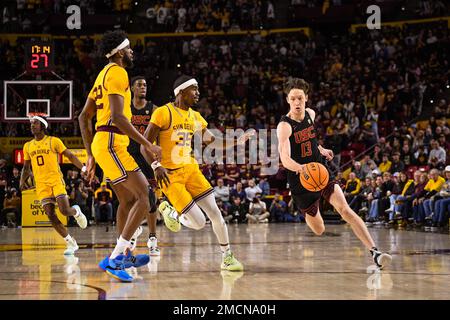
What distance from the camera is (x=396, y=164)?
18172mm

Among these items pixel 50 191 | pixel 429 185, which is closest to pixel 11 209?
pixel 50 191

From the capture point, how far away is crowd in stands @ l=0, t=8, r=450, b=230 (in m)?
18.0

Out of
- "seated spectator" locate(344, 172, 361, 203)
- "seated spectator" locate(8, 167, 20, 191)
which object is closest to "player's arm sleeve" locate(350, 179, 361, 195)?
"seated spectator" locate(344, 172, 361, 203)

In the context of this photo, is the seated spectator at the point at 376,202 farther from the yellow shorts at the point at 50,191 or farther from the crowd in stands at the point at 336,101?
the yellow shorts at the point at 50,191

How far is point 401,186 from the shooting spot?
56.1 feet

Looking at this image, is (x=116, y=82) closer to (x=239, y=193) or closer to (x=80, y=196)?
(x=80, y=196)

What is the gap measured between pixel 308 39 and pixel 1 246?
17917mm

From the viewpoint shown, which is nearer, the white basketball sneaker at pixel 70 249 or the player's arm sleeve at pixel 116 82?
the player's arm sleeve at pixel 116 82

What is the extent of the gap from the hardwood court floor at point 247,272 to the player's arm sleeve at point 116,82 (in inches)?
72.5

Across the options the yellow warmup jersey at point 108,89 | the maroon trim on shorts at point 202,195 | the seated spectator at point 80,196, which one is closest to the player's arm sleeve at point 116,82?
the yellow warmup jersey at point 108,89

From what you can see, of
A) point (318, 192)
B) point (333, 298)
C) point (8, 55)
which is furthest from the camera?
point (8, 55)

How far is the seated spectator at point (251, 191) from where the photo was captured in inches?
791
